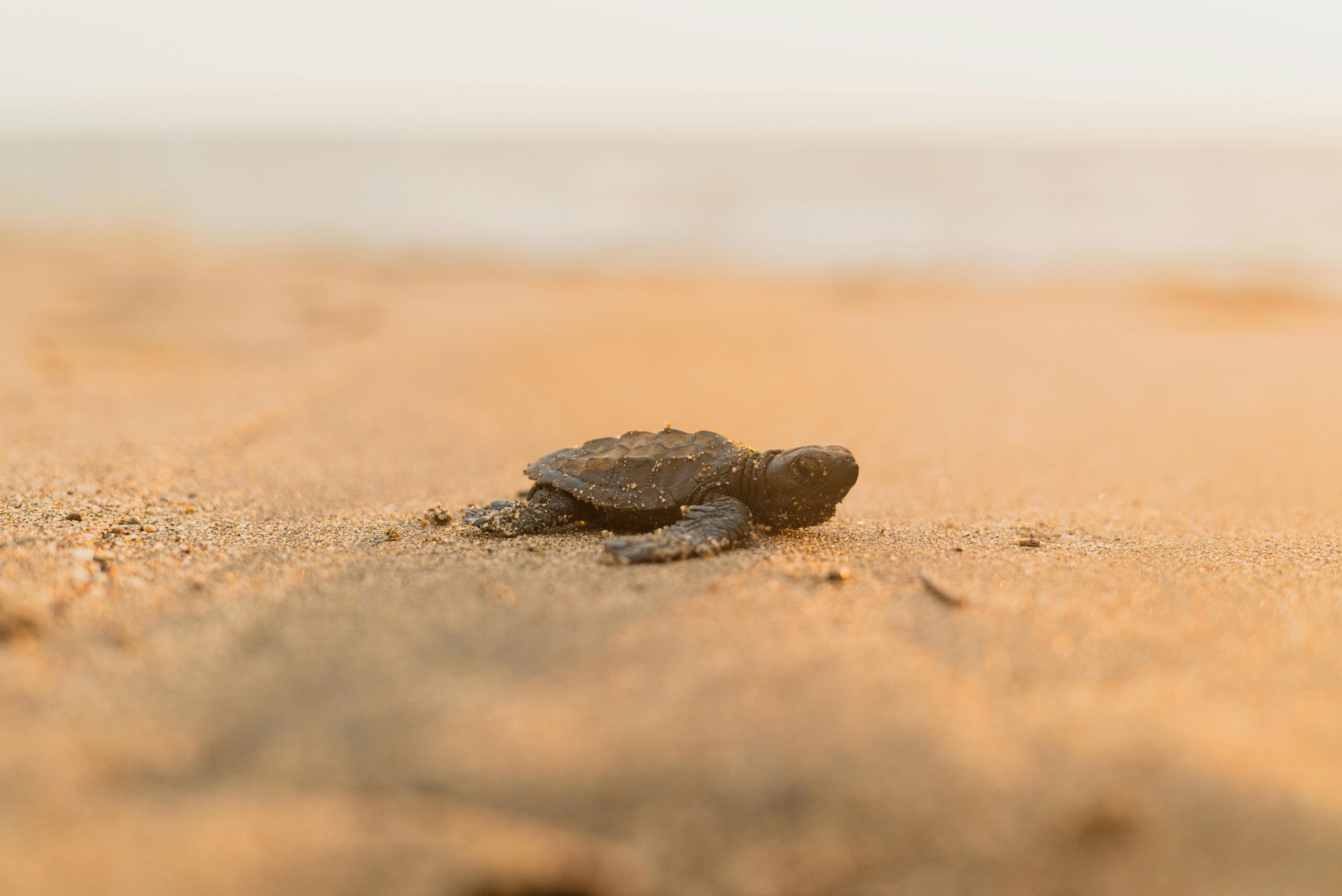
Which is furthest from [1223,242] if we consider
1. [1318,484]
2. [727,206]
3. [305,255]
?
[305,255]

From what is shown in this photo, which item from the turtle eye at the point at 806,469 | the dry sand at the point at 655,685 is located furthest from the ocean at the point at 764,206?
the turtle eye at the point at 806,469

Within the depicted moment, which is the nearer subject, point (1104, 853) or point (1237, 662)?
point (1104, 853)

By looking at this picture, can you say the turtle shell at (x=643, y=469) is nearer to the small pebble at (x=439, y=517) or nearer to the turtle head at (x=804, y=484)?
the turtle head at (x=804, y=484)

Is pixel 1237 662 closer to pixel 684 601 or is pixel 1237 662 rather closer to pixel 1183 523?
pixel 684 601

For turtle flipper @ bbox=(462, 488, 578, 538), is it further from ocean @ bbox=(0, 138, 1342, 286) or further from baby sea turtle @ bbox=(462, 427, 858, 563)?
ocean @ bbox=(0, 138, 1342, 286)

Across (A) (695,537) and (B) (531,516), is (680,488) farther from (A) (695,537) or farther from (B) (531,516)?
(B) (531,516)

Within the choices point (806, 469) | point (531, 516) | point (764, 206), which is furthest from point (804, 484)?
point (764, 206)

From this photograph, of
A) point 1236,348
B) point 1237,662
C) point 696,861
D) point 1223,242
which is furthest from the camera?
point 1223,242
